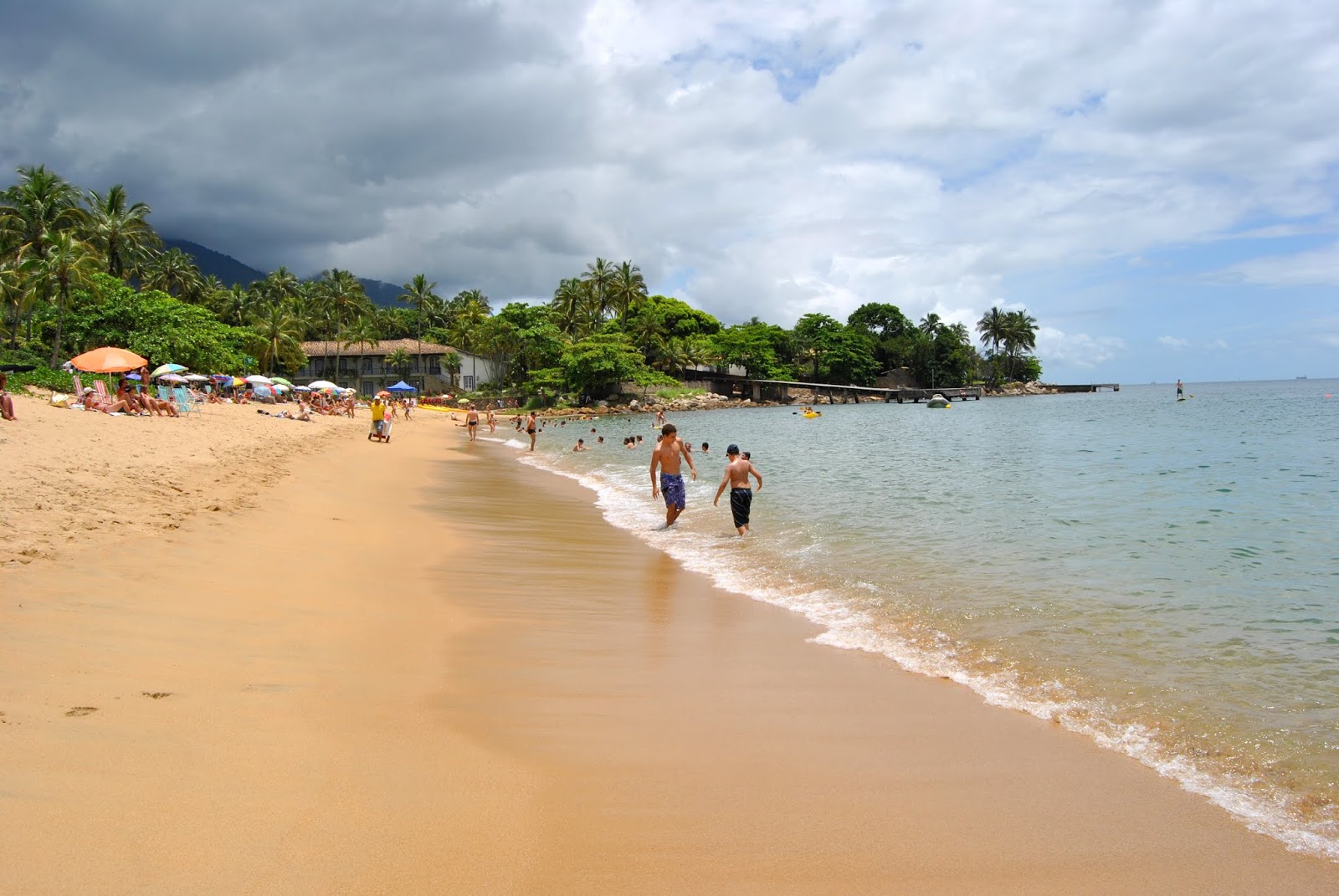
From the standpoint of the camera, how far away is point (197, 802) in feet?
9.52

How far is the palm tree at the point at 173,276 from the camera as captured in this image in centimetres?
6363

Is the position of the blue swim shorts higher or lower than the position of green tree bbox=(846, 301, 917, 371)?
lower

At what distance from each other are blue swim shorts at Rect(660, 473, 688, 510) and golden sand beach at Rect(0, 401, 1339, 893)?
16.0ft

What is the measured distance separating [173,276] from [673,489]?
68910 mm

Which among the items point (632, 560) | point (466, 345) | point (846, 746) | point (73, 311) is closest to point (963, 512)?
point (632, 560)

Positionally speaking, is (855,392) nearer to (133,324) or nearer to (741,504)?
(133,324)

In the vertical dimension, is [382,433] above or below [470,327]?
below

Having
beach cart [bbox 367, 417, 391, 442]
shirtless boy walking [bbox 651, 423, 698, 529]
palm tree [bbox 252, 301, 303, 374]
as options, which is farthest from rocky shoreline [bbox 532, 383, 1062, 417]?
shirtless boy walking [bbox 651, 423, 698, 529]

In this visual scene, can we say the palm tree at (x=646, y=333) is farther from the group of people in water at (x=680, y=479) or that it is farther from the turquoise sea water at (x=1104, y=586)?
the group of people in water at (x=680, y=479)

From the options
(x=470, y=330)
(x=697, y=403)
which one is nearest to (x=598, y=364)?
(x=697, y=403)

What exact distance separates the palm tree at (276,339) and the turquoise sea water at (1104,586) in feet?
160

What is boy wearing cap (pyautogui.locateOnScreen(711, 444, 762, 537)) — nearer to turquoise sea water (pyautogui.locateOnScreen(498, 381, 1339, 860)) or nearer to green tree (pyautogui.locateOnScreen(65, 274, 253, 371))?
turquoise sea water (pyautogui.locateOnScreen(498, 381, 1339, 860))

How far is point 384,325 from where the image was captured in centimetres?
8881

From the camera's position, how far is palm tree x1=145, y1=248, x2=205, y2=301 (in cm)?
6363
